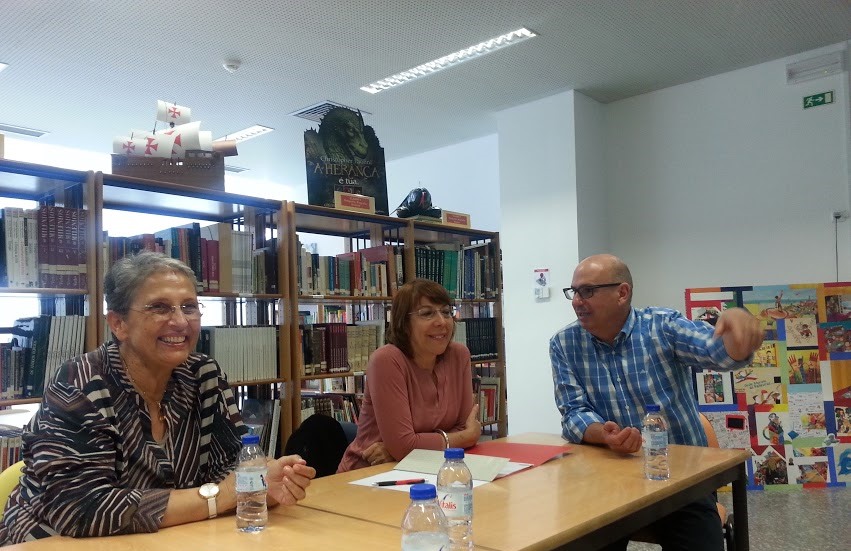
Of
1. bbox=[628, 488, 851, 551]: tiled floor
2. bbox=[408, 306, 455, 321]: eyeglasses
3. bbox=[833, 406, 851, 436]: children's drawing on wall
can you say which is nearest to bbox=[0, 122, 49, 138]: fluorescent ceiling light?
bbox=[408, 306, 455, 321]: eyeglasses

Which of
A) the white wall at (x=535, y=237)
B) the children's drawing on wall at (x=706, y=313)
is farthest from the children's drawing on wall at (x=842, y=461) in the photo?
the white wall at (x=535, y=237)

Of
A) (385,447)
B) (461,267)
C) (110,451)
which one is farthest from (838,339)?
(110,451)

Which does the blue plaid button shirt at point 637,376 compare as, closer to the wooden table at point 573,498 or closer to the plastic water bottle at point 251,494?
the wooden table at point 573,498

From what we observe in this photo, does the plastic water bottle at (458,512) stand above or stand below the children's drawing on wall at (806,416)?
above

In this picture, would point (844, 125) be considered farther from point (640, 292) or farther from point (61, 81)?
point (61, 81)

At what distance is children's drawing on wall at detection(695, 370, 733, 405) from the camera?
177 inches

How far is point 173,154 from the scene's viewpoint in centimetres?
318

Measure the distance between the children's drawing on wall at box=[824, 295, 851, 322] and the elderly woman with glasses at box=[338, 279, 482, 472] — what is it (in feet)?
10.6

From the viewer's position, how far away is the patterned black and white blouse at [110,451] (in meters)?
1.33

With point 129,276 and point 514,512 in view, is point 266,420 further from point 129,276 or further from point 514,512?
point 514,512

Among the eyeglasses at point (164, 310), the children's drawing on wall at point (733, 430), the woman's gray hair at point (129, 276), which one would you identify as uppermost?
the woman's gray hair at point (129, 276)

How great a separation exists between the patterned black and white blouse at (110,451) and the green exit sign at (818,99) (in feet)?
16.0

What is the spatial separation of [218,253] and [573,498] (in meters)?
2.49

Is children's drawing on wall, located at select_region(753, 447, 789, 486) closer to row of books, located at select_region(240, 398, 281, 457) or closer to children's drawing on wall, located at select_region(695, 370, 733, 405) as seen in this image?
children's drawing on wall, located at select_region(695, 370, 733, 405)
